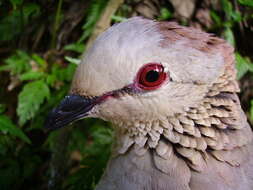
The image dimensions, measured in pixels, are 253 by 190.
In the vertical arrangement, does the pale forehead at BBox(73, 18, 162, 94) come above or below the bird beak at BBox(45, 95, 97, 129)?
above

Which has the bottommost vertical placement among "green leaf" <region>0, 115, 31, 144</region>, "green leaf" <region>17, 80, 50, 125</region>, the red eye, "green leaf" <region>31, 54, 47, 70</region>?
"green leaf" <region>0, 115, 31, 144</region>

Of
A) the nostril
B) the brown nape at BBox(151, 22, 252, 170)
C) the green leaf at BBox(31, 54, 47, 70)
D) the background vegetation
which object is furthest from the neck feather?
the green leaf at BBox(31, 54, 47, 70)

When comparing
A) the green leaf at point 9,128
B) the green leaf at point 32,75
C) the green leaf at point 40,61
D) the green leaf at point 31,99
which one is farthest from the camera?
the green leaf at point 40,61

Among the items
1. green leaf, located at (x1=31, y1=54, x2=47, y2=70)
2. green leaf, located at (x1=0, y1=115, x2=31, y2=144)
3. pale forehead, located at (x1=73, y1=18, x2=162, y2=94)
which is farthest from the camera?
green leaf, located at (x1=31, y1=54, x2=47, y2=70)

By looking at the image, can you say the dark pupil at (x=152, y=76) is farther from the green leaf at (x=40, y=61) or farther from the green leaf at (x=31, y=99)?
the green leaf at (x=40, y=61)

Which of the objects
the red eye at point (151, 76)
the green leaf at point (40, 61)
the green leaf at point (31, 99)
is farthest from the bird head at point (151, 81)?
the green leaf at point (40, 61)

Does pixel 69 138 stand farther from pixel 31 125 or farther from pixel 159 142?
pixel 159 142

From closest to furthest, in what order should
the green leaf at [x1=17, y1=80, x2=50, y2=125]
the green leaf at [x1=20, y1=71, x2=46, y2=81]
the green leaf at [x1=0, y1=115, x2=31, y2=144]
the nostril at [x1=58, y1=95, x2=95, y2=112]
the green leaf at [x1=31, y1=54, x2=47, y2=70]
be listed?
the nostril at [x1=58, y1=95, x2=95, y2=112] < the green leaf at [x1=0, y1=115, x2=31, y2=144] < the green leaf at [x1=17, y1=80, x2=50, y2=125] < the green leaf at [x1=20, y1=71, x2=46, y2=81] < the green leaf at [x1=31, y1=54, x2=47, y2=70]

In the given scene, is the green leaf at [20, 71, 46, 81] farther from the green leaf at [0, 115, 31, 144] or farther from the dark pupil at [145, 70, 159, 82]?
the dark pupil at [145, 70, 159, 82]
